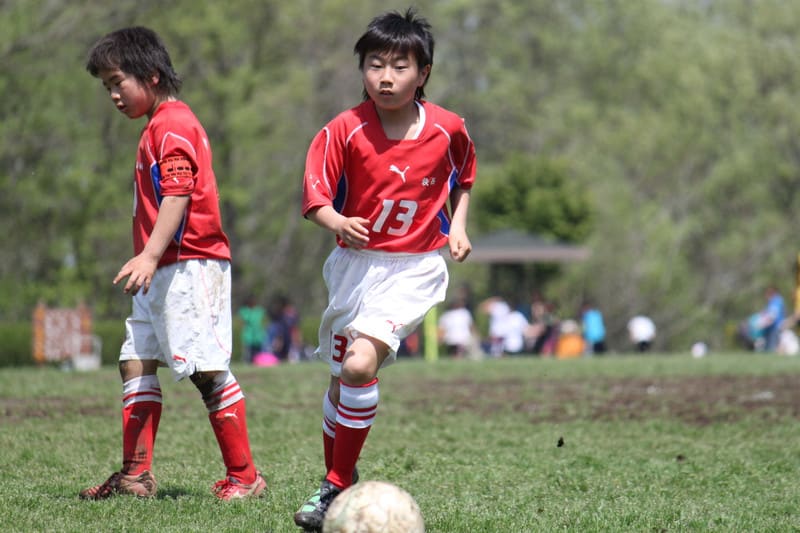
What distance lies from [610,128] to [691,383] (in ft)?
105

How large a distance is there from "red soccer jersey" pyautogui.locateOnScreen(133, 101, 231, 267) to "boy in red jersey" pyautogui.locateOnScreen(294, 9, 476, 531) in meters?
0.62

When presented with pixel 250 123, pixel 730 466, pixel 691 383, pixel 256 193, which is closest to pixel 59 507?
pixel 730 466

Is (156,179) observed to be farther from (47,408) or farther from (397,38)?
(47,408)

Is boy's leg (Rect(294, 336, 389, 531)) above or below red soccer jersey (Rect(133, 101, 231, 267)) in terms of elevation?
below

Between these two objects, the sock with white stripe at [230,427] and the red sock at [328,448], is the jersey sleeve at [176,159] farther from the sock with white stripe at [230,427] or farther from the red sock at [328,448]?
the red sock at [328,448]

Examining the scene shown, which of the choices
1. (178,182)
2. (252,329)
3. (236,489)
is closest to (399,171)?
(178,182)

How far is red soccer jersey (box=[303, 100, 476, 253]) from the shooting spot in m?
5.06

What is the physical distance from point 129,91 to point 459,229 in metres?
1.65

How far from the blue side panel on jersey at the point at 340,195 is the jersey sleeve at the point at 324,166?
0.21 ft

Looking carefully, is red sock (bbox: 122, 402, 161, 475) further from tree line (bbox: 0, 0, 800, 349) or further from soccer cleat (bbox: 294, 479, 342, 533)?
tree line (bbox: 0, 0, 800, 349)

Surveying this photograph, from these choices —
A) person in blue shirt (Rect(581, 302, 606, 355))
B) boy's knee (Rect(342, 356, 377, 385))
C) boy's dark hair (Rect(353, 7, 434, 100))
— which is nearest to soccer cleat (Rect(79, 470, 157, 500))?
boy's knee (Rect(342, 356, 377, 385))

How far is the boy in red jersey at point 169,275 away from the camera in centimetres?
533

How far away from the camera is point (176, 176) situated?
5289mm

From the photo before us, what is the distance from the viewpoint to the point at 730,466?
22.1 ft
